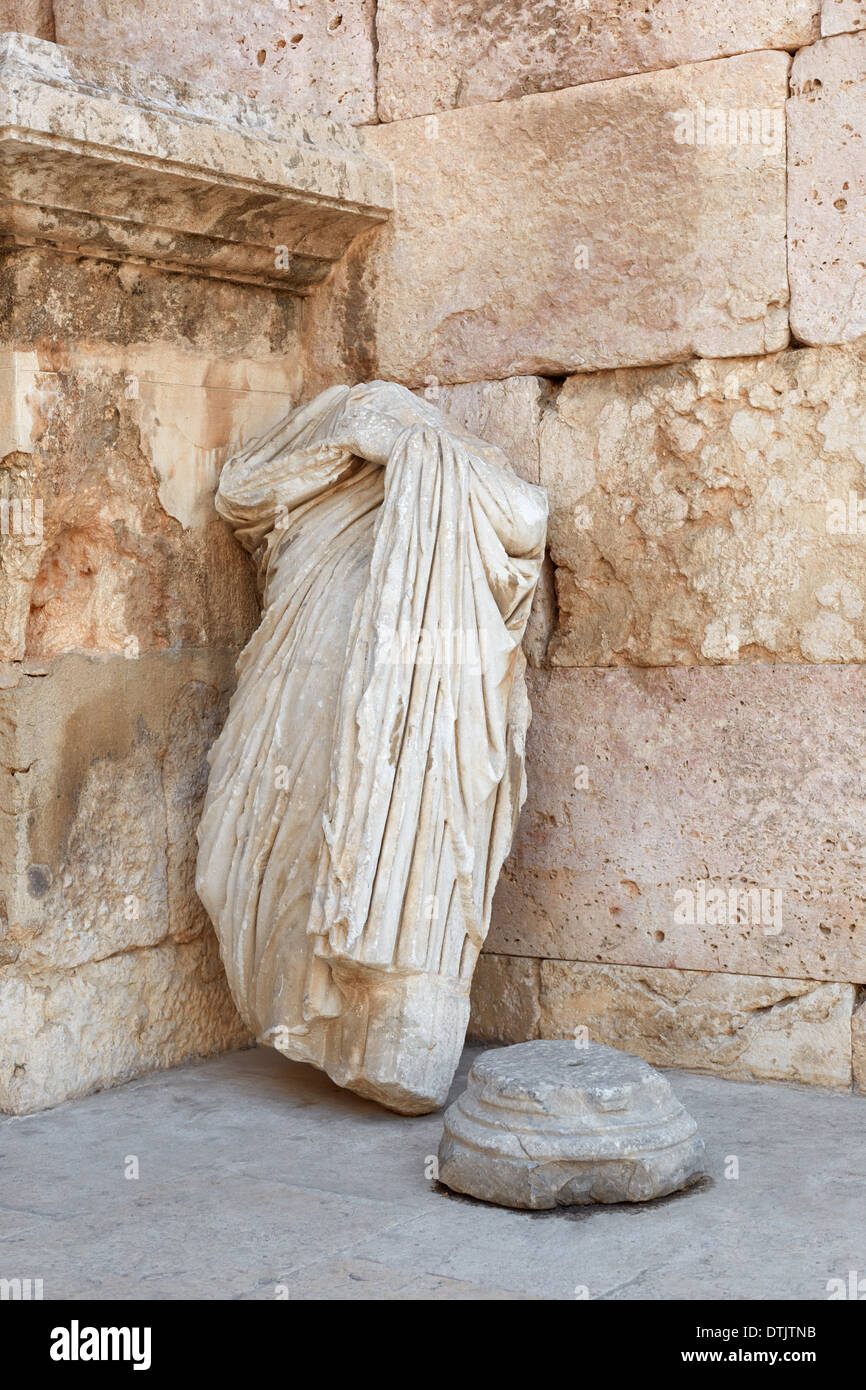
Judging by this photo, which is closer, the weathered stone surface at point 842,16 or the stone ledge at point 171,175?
the stone ledge at point 171,175

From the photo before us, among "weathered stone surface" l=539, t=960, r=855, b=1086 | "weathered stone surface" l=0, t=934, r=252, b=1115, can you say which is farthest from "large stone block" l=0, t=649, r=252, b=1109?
"weathered stone surface" l=539, t=960, r=855, b=1086

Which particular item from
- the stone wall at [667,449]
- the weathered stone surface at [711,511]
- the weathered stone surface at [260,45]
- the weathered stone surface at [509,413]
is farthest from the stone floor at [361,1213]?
the weathered stone surface at [260,45]

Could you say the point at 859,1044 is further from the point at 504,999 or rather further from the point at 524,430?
the point at 524,430

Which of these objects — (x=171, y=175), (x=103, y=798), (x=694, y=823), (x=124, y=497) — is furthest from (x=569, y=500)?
(x=103, y=798)

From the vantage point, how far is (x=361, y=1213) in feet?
9.84

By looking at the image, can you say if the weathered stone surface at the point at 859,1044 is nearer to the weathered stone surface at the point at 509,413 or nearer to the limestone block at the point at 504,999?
the limestone block at the point at 504,999

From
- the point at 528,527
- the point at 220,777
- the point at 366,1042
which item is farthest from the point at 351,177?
the point at 366,1042

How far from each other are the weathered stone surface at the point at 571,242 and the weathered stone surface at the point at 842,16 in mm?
124

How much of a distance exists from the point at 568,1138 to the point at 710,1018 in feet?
3.05

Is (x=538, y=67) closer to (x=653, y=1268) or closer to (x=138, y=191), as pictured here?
(x=138, y=191)

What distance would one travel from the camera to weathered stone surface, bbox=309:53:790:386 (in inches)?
Result: 147

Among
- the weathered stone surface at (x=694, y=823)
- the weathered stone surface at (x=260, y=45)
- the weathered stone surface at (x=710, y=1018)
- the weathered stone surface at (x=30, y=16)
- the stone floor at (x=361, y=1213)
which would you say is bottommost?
the stone floor at (x=361, y=1213)

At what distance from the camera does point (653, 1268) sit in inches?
106

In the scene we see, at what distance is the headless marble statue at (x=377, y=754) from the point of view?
3480mm
